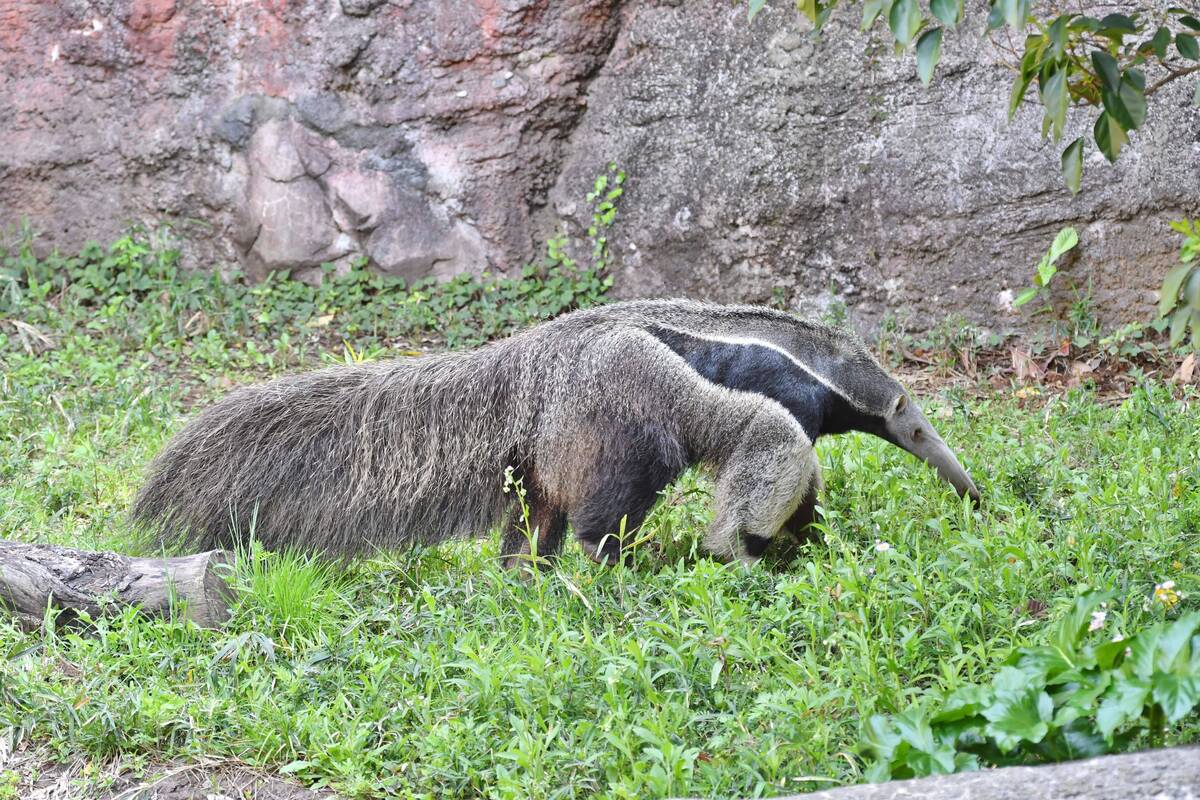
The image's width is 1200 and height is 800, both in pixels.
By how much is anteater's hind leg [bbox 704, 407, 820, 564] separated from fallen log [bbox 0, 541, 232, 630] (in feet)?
6.50

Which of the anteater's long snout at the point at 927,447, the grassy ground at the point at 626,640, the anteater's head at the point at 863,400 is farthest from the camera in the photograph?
the anteater's long snout at the point at 927,447

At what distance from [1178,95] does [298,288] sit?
616 cm

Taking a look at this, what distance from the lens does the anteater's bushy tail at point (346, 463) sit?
16.3 feet

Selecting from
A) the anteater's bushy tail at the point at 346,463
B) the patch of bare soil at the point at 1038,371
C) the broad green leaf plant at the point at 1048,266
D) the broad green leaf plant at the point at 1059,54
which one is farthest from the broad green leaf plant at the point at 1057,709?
the broad green leaf plant at the point at 1048,266

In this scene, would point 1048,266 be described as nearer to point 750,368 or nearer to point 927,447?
point 927,447

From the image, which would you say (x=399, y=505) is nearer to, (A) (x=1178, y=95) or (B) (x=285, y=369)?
(B) (x=285, y=369)

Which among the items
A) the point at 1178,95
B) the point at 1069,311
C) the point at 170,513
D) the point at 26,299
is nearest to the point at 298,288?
the point at 26,299

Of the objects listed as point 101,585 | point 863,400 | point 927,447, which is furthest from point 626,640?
point 927,447

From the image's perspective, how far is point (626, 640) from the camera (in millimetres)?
4086

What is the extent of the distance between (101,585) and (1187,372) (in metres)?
6.24

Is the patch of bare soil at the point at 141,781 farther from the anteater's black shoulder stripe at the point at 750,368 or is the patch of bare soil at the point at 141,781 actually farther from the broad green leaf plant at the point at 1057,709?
the anteater's black shoulder stripe at the point at 750,368

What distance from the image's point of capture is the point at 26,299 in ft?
30.4

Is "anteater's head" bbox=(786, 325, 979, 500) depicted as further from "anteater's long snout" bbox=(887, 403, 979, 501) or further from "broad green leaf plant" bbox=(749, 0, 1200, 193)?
"broad green leaf plant" bbox=(749, 0, 1200, 193)

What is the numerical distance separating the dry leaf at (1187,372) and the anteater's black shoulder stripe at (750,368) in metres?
3.62
